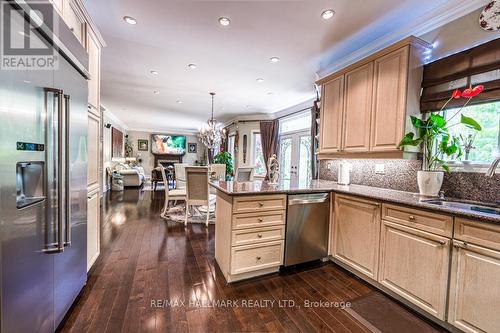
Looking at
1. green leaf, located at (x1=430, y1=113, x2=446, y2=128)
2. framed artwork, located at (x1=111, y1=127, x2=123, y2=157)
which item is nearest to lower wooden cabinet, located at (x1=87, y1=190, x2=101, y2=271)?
green leaf, located at (x1=430, y1=113, x2=446, y2=128)

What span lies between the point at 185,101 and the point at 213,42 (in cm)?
334

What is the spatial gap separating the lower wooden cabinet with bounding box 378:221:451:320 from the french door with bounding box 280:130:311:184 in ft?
9.77

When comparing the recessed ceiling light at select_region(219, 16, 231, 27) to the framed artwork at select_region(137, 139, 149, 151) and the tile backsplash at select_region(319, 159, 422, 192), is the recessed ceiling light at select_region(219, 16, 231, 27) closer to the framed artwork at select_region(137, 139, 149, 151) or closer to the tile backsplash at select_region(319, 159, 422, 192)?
the tile backsplash at select_region(319, 159, 422, 192)

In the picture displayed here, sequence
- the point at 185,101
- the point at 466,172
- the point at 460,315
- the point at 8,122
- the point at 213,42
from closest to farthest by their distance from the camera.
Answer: the point at 8,122
the point at 460,315
the point at 466,172
the point at 213,42
the point at 185,101

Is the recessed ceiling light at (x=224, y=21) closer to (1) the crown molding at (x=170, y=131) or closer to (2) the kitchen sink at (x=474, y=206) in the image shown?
(2) the kitchen sink at (x=474, y=206)

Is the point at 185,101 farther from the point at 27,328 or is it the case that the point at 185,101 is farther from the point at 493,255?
the point at 493,255

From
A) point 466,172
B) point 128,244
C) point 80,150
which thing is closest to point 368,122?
point 466,172

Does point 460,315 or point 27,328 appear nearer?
point 27,328

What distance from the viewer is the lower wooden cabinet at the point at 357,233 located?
Answer: 2148 millimetres

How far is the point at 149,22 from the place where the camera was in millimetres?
2377

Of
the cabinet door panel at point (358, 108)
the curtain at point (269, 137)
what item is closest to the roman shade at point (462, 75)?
the cabinet door panel at point (358, 108)

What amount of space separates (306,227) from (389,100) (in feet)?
5.39
